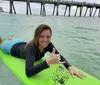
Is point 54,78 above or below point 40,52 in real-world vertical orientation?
below

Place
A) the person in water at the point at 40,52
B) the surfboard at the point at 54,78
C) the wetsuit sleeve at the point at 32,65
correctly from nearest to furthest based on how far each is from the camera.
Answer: the person in water at the point at 40,52
the wetsuit sleeve at the point at 32,65
the surfboard at the point at 54,78

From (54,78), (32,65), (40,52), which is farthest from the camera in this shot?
(40,52)

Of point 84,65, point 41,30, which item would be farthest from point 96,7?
point 41,30

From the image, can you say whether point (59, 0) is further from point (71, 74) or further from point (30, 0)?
point (71, 74)

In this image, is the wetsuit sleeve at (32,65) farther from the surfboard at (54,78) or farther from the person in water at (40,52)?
the surfboard at (54,78)

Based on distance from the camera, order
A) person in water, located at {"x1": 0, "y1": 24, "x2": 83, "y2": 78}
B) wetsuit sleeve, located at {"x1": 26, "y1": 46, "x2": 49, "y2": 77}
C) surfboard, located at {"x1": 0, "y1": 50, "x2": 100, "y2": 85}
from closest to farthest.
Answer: person in water, located at {"x1": 0, "y1": 24, "x2": 83, "y2": 78} < wetsuit sleeve, located at {"x1": 26, "y1": 46, "x2": 49, "y2": 77} < surfboard, located at {"x1": 0, "y1": 50, "x2": 100, "y2": 85}

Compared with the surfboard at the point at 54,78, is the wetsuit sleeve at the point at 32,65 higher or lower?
higher

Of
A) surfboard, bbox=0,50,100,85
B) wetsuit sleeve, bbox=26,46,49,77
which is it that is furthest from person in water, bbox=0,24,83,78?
surfboard, bbox=0,50,100,85

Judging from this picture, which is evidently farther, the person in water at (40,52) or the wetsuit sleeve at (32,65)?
the wetsuit sleeve at (32,65)

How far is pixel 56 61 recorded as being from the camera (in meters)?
3.79

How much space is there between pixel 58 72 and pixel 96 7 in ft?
193

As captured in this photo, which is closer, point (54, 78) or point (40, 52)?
point (54, 78)

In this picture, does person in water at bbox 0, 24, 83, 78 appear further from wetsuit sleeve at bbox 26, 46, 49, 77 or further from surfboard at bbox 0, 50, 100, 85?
surfboard at bbox 0, 50, 100, 85

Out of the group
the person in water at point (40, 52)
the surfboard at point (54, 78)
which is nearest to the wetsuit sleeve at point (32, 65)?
the person in water at point (40, 52)
